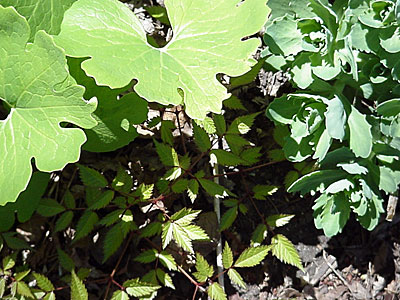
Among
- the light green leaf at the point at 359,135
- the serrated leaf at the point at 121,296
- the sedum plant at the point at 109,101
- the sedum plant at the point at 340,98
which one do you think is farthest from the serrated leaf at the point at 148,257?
the light green leaf at the point at 359,135

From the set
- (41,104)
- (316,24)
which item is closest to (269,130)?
(316,24)

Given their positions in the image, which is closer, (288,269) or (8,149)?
(8,149)

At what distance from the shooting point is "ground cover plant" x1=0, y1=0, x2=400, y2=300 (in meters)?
1.42

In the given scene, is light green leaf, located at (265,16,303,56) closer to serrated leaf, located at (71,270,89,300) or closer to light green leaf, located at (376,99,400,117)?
light green leaf, located at (376,99,400,117)

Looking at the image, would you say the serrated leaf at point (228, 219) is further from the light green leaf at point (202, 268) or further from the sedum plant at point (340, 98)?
the sedum plant at point (340, 98)

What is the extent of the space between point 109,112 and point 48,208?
18.9 inches

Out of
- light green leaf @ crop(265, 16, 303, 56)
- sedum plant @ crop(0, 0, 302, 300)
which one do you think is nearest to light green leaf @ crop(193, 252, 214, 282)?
sedum plant @ crop(0, 0, 302, 300)

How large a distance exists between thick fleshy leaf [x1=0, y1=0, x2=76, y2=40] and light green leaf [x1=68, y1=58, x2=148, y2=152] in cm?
12

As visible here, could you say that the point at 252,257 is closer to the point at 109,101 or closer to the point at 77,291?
the point at 77,291

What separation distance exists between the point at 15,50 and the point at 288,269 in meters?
1.33

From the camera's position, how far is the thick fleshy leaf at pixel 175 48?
1437 mm

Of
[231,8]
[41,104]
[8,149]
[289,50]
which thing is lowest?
[8,149]

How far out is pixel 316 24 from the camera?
5.24 feet

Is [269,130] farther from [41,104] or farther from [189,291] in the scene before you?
[41,104]
